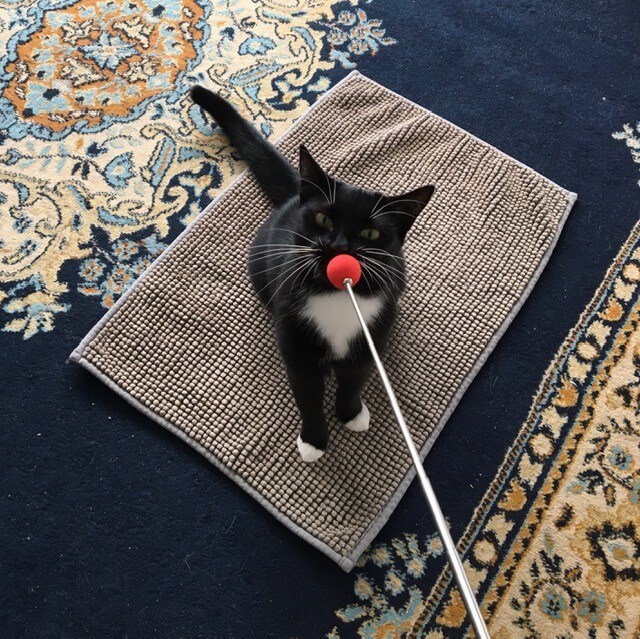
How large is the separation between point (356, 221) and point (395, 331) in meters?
0.35

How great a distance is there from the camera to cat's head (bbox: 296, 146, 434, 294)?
2.39 ft

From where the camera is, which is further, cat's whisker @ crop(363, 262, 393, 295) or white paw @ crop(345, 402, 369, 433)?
white paw @ crop(345, 402, 369, 433)

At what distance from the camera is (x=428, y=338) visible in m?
1.04

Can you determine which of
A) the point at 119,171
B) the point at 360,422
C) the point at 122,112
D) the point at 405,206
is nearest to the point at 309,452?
the point at 360,422

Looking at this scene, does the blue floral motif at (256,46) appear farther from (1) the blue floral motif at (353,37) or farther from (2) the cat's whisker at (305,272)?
(2) the cat's whisker at (305,272)

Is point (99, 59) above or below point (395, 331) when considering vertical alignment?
above

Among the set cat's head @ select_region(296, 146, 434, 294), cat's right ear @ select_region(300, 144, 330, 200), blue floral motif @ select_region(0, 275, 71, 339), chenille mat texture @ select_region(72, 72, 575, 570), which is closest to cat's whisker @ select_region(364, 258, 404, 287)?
cat's head @ select_region(296, 146, 434, 294)

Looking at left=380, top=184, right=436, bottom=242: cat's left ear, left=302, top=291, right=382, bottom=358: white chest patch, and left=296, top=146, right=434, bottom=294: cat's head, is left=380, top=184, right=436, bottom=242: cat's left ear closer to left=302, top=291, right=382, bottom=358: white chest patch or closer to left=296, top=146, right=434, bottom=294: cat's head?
left=296, top=146, right=434, bottom=294: cat's head

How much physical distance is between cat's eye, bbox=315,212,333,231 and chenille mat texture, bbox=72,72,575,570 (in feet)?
1.11

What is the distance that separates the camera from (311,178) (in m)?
0.76

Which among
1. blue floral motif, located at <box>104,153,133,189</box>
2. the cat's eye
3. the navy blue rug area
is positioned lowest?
the navy blue rug area

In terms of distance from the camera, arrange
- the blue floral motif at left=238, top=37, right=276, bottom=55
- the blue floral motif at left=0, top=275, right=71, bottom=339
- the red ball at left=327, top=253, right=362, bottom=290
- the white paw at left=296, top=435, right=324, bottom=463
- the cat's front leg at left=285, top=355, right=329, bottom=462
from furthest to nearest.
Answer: the blue floral motif at left=238, top=37, right=276, bottom=55 < the blue floral motif at left=0, top=275, right=71, bottom=339 < the white paw at left=296, top=435, right=324, bottom=463 < the cat's front leg at left=285, top=355, right=329, bottom=462 < the red ball at left=327, top=253, right=362, bottom=290

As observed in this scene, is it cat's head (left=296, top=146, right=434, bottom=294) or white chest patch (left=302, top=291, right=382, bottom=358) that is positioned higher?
cat's head (left=296, top=146, right=434, bottom=294)

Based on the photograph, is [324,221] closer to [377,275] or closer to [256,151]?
[377,275]
